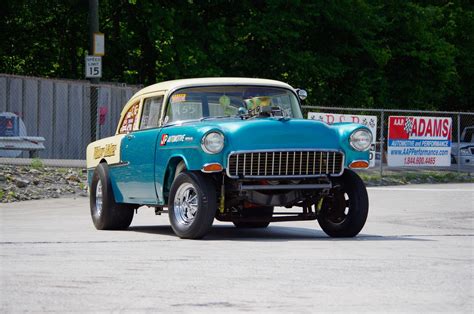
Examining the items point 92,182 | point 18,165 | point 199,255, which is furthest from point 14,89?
point 199,255

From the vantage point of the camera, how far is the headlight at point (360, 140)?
12.6 m

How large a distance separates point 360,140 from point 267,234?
1804 mm

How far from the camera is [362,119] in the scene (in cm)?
2733

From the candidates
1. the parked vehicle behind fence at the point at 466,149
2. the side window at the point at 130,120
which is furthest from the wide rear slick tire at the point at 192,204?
the parked vehicle behind fence at the point at 466,149

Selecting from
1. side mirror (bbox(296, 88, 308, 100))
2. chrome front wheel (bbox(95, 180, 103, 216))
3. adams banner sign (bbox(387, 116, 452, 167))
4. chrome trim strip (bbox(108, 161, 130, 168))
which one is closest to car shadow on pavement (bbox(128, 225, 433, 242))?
chrome front wheel (bbox(95, 180, 103, 216))

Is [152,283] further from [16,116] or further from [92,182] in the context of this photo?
[16,116]

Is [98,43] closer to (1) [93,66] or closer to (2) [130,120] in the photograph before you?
(1) [93,66]

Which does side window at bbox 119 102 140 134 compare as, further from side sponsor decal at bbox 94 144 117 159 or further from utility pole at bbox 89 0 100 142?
utility pole at bbox 89 0 100 142

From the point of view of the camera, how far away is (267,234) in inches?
542

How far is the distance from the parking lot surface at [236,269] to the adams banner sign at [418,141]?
43.1 ft

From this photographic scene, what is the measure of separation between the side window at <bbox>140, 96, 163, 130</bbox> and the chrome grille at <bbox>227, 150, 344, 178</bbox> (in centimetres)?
176

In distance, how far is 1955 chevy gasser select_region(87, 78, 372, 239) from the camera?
12.0 meters

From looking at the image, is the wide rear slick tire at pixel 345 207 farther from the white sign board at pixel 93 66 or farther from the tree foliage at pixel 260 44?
the tree foliage at pixel 260 44

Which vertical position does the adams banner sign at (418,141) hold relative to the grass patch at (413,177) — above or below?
above
